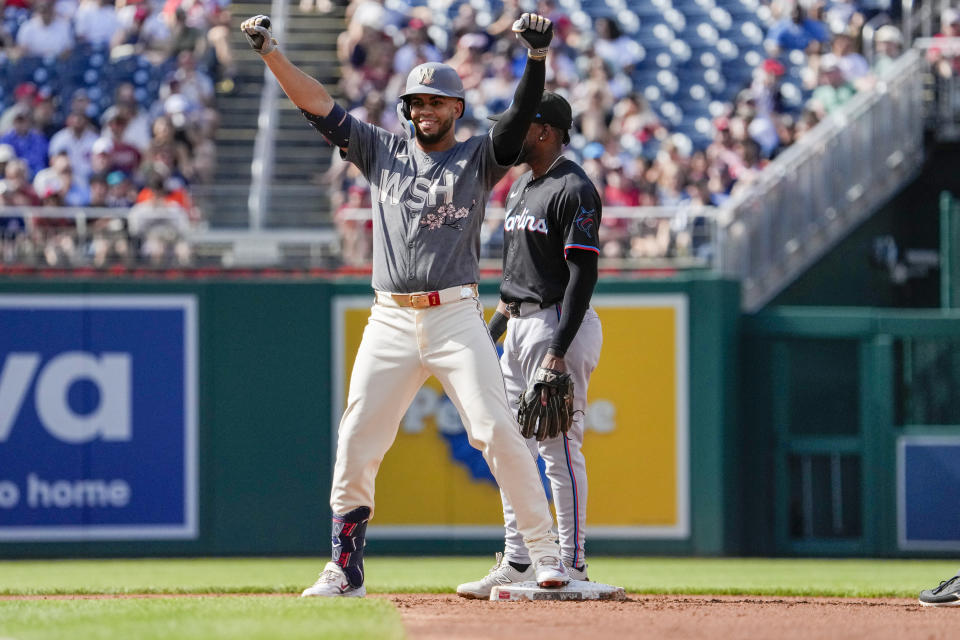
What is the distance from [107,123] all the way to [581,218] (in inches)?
334

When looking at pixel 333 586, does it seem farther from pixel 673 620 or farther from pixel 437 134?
pixel 437 134

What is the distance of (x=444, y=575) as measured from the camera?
29.8 feet

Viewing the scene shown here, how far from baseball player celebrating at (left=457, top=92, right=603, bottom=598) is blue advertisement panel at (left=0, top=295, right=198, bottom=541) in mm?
4456

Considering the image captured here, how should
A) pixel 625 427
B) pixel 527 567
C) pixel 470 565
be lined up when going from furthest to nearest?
pixel 625 427 < pixel 470 565 < pixel 527 567

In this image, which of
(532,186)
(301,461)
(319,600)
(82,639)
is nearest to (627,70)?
(301,461)

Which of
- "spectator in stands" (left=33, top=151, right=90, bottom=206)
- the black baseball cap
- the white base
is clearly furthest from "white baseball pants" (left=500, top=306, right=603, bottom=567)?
"spectator in stands" (left=33, top=151, right=90, bottom=206)

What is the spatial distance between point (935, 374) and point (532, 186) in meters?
5.45

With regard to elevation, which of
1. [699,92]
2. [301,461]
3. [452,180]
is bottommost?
[301,461]

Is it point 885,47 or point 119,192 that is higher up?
point 885,47

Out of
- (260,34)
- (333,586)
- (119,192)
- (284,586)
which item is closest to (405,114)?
(260,34)

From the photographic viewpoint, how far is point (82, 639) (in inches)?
189

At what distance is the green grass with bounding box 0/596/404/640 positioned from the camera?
4.91 metres

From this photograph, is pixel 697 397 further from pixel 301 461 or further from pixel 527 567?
pixel 527 567

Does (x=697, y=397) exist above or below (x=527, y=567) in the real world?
above
